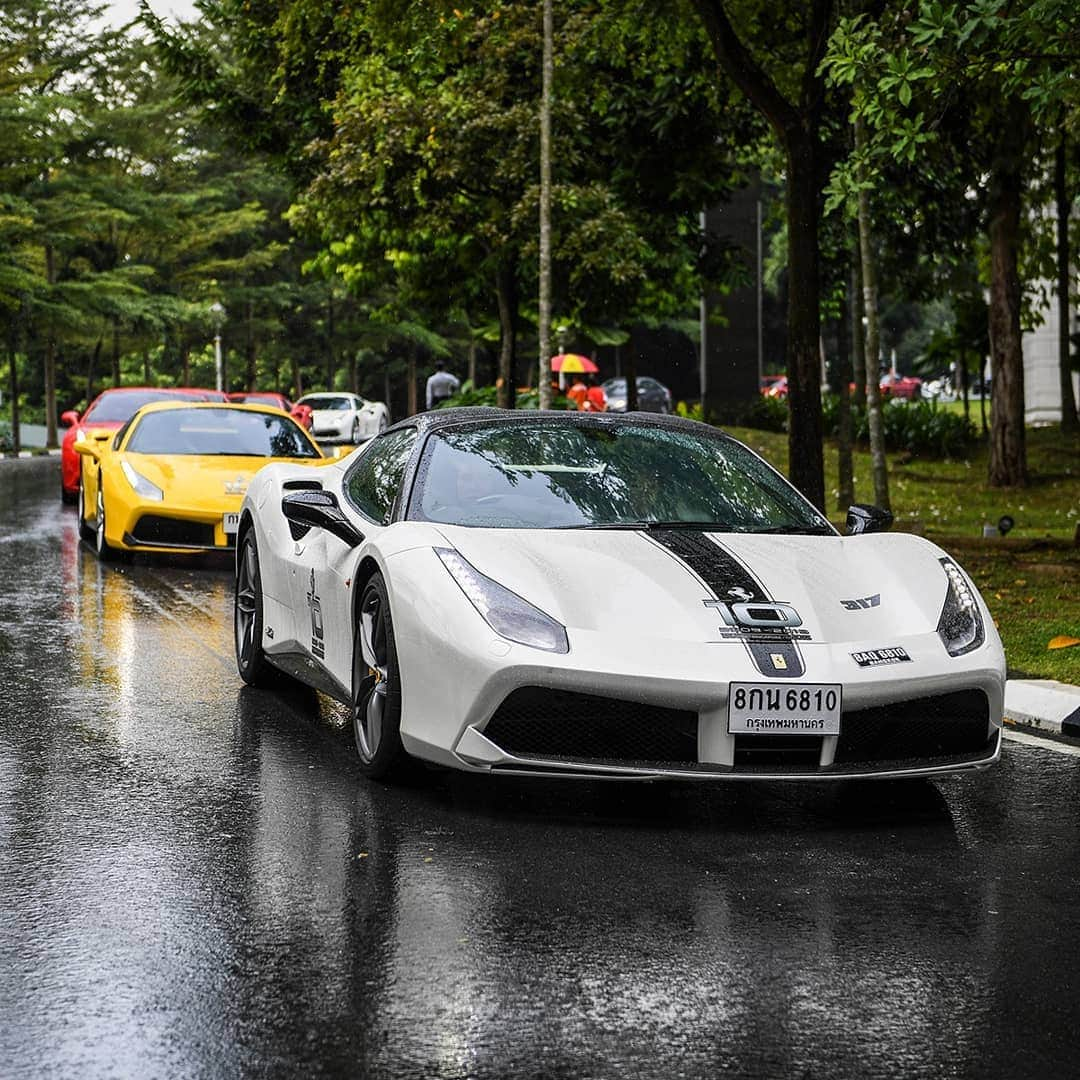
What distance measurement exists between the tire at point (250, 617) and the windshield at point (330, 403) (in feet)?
131

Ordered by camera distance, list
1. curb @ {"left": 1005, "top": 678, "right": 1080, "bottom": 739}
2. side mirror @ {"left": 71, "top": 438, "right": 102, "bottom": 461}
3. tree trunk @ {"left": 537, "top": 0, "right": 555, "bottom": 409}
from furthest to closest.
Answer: tree trunk @ {"left": 537, "top": 0, "right": 555, "bottom": 409} < side mirror @ {"left": 71, "top": 438, "right": 102, "bottom": 461} < curb @ {"left": 1005, "top": 678, "right": 1080, "bottom": 739}

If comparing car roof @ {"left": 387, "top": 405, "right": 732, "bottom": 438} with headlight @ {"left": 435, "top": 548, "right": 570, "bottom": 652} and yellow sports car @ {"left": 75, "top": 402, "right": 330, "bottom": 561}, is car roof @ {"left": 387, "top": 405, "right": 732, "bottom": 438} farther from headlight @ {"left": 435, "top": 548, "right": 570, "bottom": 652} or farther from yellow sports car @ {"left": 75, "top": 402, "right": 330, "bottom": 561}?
yellow sports car @ {"left": 75, "top": 402, "right": 330, "bottom": 561}

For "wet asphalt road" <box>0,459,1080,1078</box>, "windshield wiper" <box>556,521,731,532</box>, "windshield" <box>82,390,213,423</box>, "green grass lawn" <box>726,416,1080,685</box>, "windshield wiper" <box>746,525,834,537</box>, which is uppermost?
"windshield" <box>82,390,213,423</box>

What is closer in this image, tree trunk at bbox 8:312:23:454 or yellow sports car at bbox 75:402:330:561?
yellow sports car at bbox 75:402:330:561

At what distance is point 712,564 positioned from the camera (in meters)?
6.20

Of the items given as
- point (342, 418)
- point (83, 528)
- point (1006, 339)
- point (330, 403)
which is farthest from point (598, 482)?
point (330, 403)

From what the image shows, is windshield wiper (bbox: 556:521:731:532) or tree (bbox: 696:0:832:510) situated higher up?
tree (bbox: 696:0:832:510)

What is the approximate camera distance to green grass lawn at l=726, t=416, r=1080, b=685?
10886 millimetres

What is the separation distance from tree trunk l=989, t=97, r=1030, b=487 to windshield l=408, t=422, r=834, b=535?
16927 mm

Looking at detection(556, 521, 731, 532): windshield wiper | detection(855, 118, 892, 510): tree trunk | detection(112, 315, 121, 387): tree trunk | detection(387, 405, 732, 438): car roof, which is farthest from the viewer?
detection(112, 315, 121, 387): tree trunk

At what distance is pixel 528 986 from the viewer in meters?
4.22

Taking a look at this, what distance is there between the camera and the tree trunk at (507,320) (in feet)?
93.7

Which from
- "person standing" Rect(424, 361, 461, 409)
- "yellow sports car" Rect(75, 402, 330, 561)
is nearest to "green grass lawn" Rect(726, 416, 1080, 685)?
"yellow sports car" Rect(75, 402, 330, 561)

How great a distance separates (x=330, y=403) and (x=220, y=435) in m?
33.9
